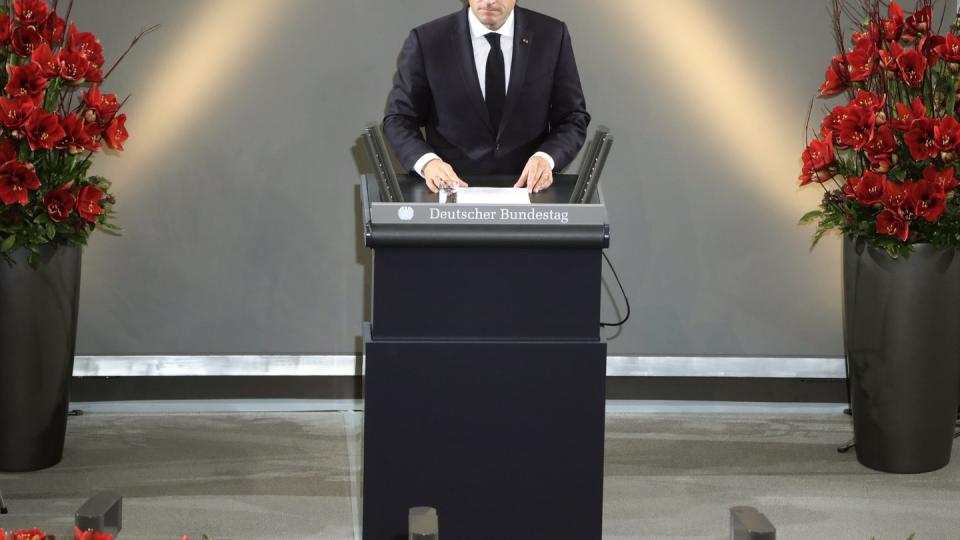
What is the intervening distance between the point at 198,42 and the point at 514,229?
2.53 metres

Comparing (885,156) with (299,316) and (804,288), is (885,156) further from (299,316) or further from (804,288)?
(299,316)

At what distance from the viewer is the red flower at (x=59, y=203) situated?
12.7 feet

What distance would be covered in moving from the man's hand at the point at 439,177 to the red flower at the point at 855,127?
1.58 m

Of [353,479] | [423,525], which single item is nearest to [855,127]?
[353,479]

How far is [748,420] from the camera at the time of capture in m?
4.77

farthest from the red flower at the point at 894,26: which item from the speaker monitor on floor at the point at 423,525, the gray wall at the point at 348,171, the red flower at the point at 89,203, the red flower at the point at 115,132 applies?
the speaker monitor on floor at the point at 423,525

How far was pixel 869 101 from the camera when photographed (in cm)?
399

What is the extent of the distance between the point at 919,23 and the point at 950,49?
0.19 m

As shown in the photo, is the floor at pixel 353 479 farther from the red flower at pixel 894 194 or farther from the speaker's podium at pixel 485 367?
the red flower at pixel 894 194

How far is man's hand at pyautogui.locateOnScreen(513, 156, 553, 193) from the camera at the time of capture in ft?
9.48

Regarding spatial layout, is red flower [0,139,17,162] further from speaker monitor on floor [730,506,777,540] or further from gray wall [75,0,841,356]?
speaker monitor on floor [730,506,777,540]

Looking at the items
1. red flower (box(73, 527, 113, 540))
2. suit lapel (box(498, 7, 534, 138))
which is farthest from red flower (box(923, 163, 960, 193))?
red flower (box(73, 527, 113, 540))

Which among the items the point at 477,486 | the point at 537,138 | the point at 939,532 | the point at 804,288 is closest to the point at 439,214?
the point at 477,486

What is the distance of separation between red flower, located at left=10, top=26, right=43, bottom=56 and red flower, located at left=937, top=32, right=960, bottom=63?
2770mm
